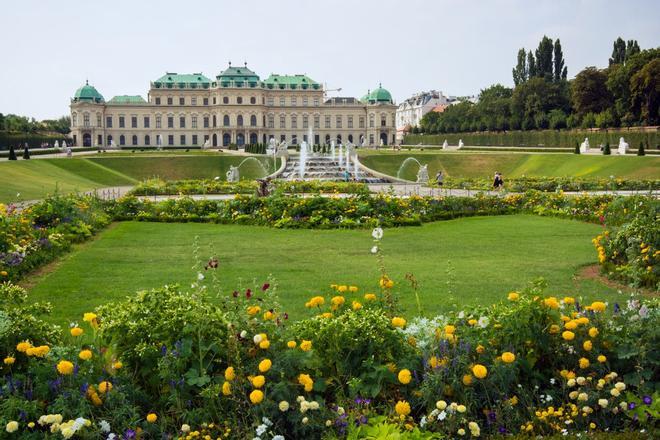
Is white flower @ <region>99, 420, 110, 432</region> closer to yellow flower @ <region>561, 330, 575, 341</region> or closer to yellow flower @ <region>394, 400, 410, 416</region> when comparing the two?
yellow flower @ <region>394, 400, 410, 416</region>

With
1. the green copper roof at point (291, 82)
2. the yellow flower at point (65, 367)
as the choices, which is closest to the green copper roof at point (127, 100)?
the green copper roof at point (291, 82)

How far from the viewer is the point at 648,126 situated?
53969mm

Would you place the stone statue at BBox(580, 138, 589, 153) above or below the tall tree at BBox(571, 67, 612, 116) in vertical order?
below

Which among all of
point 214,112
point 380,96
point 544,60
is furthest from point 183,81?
point 544,60

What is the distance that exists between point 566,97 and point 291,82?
44.4m

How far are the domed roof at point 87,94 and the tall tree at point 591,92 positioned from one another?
214 feet

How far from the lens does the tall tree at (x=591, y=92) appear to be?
202 feet

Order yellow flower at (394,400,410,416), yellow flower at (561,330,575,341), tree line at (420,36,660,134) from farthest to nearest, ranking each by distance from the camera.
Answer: tree line at (420,36,660,134), yellow flower at (561,330,575,341), yellow flower at (394,400,410,416)

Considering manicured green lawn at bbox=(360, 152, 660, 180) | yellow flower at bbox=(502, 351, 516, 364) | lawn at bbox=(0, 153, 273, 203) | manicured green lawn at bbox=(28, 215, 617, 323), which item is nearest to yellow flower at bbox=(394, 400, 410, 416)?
yellow flower at bbox=(502, 351, 516, 364)

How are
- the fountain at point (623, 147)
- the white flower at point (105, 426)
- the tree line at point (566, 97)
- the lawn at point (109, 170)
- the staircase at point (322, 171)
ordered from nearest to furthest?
the white flower at point (105, 426) → the lawn at point (109, 170) → the staircase at point (322, 171) → the fountain at point (623, 147) → the tree line at point (566, 97)

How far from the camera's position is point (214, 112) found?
317ft

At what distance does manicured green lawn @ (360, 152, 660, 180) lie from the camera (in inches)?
1554

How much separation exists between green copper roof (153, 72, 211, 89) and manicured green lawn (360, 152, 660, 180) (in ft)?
167

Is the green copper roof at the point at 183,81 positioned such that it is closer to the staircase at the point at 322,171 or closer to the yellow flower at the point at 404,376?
the staircase at the point at 322,171
